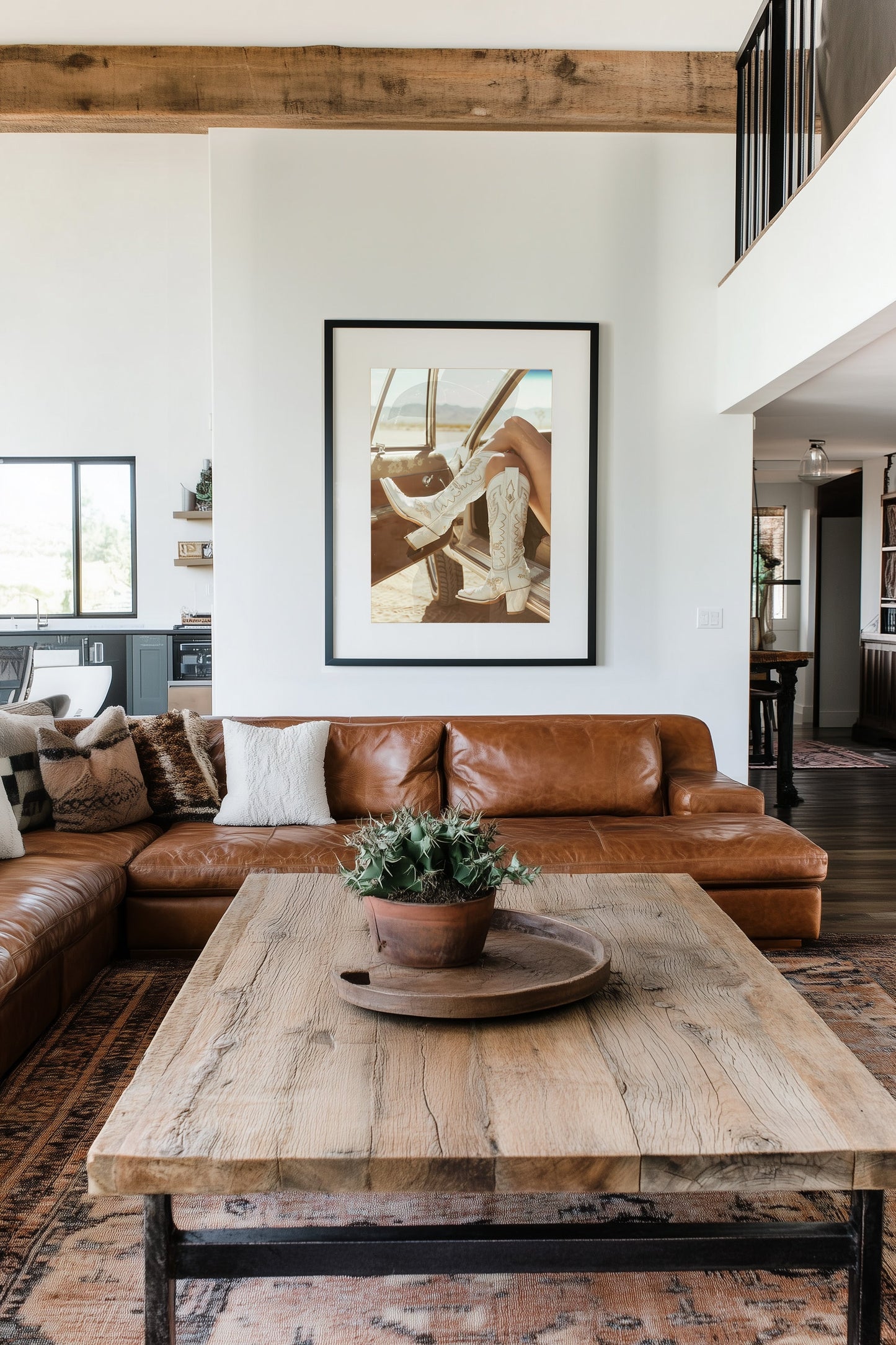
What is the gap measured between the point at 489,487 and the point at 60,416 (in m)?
5.53

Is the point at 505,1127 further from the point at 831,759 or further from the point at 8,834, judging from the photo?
the point at 831,759

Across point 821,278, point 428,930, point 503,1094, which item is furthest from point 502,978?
point 821,278

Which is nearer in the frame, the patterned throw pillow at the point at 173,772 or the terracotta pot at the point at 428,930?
the terracotta pot at the point at 428,930

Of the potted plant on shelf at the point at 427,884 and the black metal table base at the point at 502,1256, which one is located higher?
the potted plant on shelf at the point at 427,884

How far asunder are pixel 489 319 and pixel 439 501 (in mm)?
852

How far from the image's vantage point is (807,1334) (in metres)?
1.58

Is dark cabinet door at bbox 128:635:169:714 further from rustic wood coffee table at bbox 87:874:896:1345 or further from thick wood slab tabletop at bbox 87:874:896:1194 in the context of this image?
rustic wood coffee table at bbox 87:874:896:1345

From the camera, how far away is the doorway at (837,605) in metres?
10.3

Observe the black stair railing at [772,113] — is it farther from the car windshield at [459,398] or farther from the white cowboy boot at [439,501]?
the white cowboy boot at [439,501]

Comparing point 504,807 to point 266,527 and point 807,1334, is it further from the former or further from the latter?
point 807,1334

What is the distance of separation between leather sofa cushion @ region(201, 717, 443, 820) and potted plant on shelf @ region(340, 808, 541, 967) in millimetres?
1900

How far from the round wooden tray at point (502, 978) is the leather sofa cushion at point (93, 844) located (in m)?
1.58

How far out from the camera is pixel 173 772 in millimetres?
3719

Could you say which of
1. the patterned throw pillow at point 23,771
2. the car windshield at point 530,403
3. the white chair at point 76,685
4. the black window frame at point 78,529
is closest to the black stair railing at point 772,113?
the car windshield at point 530,403
